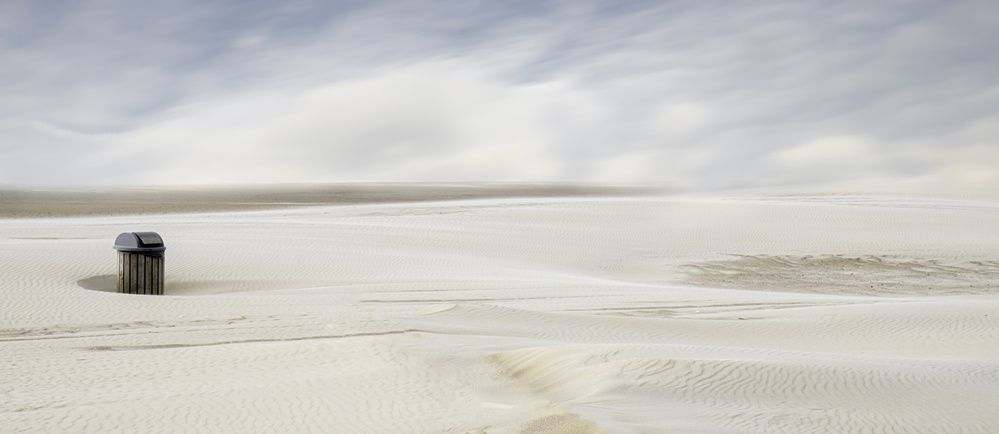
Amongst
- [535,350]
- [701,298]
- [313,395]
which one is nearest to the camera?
[313,395]

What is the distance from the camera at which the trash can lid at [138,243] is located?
480 inches

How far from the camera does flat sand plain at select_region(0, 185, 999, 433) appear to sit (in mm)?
5656

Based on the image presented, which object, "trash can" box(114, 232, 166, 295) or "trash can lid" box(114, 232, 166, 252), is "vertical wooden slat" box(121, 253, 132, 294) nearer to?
"trash can" box(114, 232, 166, 295)

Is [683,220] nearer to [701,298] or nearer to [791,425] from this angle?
[701,298]

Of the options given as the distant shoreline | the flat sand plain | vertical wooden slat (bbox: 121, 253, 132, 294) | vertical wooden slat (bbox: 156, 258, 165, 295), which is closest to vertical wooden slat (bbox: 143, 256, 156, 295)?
vertical wooden slat (bbox: 156, 258, 165, 295)

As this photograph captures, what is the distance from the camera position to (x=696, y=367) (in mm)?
6586

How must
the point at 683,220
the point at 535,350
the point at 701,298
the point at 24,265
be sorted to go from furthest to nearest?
1. the point at 683,220
2. the point at 24,265
3. the point at 701,298
4. the point at 535,350

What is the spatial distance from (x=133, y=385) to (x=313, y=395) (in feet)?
4.98

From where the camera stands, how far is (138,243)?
12.2 m

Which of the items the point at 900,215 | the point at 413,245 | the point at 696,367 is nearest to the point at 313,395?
the point at 696,367

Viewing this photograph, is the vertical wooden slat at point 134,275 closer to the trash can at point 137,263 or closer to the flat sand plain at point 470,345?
the trash can at point 137,263

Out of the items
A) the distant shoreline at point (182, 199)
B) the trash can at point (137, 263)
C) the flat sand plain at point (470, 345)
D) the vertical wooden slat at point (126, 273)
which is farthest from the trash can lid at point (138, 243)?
the distant shoreline at point (182, 199)

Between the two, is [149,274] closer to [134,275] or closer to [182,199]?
[134,275]

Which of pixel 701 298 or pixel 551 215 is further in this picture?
pixel 551 215
